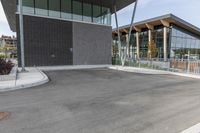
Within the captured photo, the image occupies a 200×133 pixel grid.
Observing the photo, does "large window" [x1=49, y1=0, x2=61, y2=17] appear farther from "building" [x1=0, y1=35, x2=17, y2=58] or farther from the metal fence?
"building" [x1=0, y1=35, x2=17, y2=58]

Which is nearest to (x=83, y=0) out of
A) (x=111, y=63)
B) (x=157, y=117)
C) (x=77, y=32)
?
(x=77, y=32)

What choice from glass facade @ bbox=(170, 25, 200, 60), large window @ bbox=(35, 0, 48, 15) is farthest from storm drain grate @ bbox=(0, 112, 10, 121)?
glass facade @ bbox=(170, 25, 200, 60)

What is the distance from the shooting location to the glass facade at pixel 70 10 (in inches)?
713

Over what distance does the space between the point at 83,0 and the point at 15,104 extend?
59.1 ft

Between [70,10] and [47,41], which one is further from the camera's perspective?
[70,10]

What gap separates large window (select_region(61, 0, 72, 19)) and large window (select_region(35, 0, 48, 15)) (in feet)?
6.45

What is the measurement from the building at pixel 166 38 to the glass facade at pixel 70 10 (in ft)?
44.8

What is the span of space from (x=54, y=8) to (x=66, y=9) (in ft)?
4.68

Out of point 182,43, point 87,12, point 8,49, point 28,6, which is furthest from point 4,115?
point 8,49

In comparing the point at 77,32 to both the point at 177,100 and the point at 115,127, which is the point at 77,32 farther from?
the point at 115,127

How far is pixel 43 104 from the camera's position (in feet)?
18.5

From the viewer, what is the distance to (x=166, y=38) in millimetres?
33375

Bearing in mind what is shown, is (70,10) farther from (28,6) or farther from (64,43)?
(28,6)

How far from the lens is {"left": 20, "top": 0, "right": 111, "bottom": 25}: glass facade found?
59.4ft
